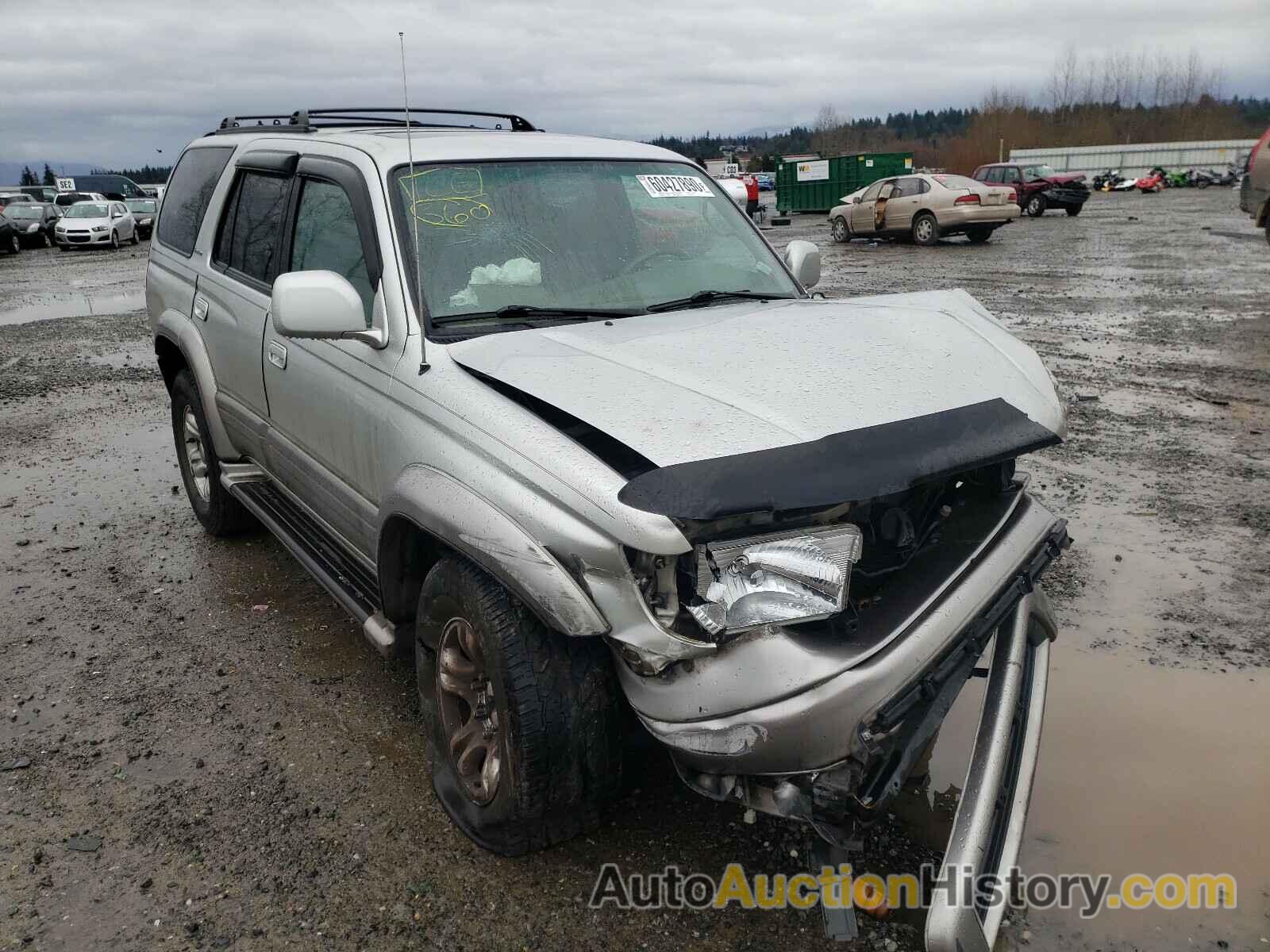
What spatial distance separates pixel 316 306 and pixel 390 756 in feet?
5.01

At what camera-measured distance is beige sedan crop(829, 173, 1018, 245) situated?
21359mm

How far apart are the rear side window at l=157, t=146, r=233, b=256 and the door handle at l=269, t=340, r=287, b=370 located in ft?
4.41

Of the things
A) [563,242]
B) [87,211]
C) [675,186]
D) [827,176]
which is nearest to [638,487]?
[563,242]

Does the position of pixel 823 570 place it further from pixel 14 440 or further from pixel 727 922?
pixel 14 440

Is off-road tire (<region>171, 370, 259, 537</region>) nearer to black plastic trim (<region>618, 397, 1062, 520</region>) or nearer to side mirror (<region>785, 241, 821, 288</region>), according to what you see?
side mirror (<region>785, 241, 821, 288</region>)

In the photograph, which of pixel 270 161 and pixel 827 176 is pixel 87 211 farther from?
pixel 270 161

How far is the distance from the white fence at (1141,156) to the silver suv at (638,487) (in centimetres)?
7768

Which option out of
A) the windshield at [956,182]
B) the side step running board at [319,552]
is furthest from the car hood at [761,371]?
the windshield at [956,182]

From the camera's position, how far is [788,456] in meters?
2.20

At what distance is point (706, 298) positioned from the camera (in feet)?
11.6

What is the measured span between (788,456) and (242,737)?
2.38 metres

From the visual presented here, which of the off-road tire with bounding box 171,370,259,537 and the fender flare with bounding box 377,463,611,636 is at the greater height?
the fender flare with bounding box 377,463,611,636

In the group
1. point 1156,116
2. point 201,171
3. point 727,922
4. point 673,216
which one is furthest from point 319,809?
point 1156,116

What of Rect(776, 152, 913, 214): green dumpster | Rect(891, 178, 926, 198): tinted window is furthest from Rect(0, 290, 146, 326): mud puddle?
Rect(776, 152, 913, 214): green dumpster
